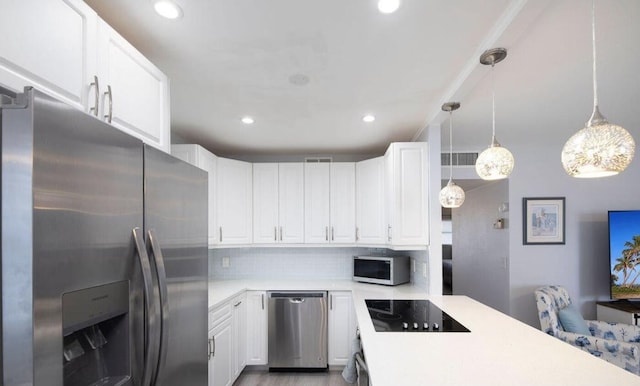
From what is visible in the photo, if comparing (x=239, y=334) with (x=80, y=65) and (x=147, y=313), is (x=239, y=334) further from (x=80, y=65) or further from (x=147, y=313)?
(x=80, y=65)

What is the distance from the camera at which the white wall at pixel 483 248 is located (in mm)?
4243

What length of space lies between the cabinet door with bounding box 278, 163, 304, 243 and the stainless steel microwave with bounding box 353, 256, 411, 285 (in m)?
0.74

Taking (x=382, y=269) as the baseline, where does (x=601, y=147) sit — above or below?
above

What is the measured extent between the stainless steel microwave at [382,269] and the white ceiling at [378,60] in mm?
1410

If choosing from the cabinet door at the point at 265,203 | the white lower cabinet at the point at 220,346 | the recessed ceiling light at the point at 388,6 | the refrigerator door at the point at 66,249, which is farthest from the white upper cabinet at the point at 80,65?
the cabinet door at the point at 265,203

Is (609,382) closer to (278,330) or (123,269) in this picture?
(123,269)

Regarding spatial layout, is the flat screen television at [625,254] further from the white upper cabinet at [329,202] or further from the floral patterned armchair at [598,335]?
A: the white upper cabinet at [329,202]

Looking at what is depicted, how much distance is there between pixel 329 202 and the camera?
381cm

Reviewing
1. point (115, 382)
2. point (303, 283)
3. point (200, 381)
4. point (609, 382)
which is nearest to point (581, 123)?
point (609, 382)

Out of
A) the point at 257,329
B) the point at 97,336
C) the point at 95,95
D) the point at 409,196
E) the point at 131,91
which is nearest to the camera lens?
the point at 97,336

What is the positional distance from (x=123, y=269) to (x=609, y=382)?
1.83m

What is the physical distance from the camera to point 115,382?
919 mm

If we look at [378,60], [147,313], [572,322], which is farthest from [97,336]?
[572,322]

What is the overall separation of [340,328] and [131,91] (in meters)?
2.89
